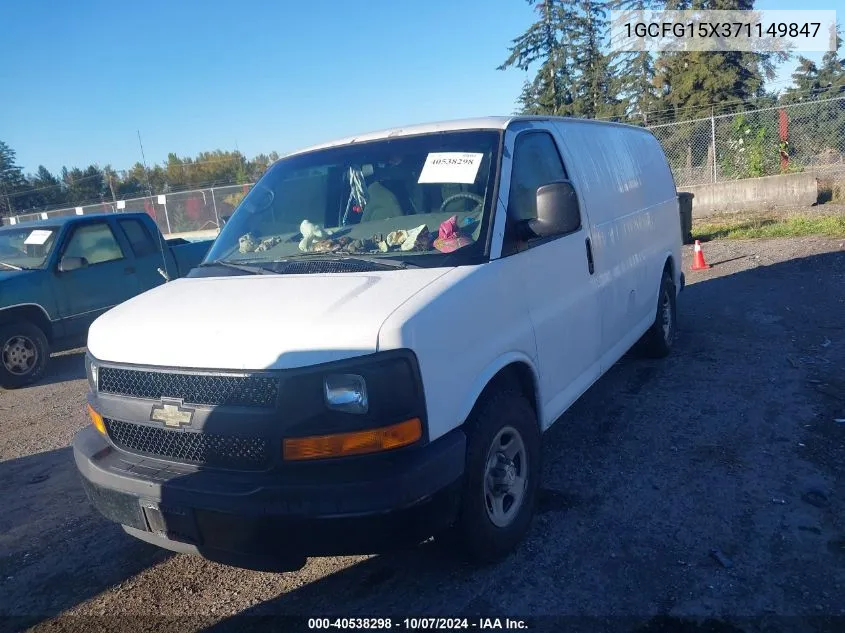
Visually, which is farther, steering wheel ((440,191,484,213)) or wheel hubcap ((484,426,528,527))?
steering wheel ((440,191,484,213))

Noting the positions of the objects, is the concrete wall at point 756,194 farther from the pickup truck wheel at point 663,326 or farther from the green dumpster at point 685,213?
the pickup truck wheel at point 663,326

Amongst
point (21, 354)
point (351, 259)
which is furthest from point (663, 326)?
point (21, 354)

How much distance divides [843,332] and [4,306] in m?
9.03

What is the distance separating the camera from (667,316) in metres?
6.53

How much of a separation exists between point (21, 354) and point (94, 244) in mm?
1717

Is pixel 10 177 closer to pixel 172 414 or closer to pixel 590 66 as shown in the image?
pixel 590 66

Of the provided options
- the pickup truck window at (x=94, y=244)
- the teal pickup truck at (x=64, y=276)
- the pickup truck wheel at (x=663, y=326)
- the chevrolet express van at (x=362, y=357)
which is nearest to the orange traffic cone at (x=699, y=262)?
the pickup truck wheel at (x=663, y=326)

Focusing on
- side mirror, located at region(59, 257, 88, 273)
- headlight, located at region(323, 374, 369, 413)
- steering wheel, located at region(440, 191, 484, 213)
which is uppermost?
steering wheel, located at region(440, 191, 484, 213)

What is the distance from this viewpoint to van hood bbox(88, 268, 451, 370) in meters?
2.53

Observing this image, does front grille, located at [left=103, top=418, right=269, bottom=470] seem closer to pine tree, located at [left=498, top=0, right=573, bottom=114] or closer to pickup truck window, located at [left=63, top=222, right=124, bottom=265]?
pickup truck window, located at [left=63, top=222, right=124, bottom=265]

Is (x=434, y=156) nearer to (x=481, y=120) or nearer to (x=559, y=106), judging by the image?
(x=481, y=120)

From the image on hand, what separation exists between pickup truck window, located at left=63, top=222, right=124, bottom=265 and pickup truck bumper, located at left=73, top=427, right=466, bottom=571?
664 centimetres

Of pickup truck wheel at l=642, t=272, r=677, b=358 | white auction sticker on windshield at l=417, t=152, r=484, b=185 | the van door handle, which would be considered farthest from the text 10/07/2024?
pickup truck wheel at l=642, t=272, r=677, b=358

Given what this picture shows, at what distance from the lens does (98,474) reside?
2932 mm
